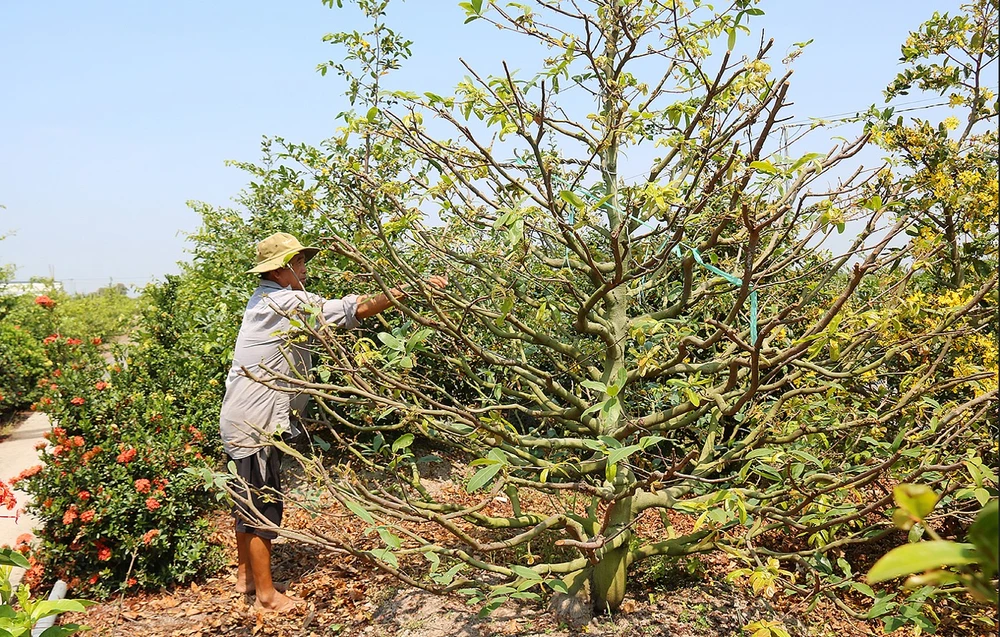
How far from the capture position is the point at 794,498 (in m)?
2.60

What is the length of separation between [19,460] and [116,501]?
13.9 ft

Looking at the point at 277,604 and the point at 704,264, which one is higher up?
the point at 704,264

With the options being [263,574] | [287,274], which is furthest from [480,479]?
[287,274]

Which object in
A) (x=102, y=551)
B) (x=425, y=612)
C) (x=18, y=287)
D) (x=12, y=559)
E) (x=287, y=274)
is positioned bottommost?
(x=425, y=612)

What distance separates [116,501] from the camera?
3.76m

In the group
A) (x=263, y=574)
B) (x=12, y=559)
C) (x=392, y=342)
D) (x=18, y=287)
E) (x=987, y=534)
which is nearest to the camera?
(x=987, y=534)

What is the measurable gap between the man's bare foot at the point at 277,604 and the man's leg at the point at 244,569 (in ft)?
0.68

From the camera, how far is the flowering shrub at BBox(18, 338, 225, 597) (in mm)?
3748

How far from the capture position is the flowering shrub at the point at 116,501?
375 cm

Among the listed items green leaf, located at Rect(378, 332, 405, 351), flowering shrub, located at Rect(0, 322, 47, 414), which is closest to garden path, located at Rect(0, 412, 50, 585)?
flowering shrub, located at Rect(0, 322, 47, 414)

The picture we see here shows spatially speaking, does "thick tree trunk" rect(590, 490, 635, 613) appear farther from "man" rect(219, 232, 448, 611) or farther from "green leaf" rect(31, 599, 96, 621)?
"green leaf" rect(31, 599, 96, 621)

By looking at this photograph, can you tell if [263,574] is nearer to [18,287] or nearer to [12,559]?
[12,559]

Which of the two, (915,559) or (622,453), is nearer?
(915,559)

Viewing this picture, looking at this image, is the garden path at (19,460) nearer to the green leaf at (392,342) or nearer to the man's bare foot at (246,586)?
the man's bare foot at (246,586)
